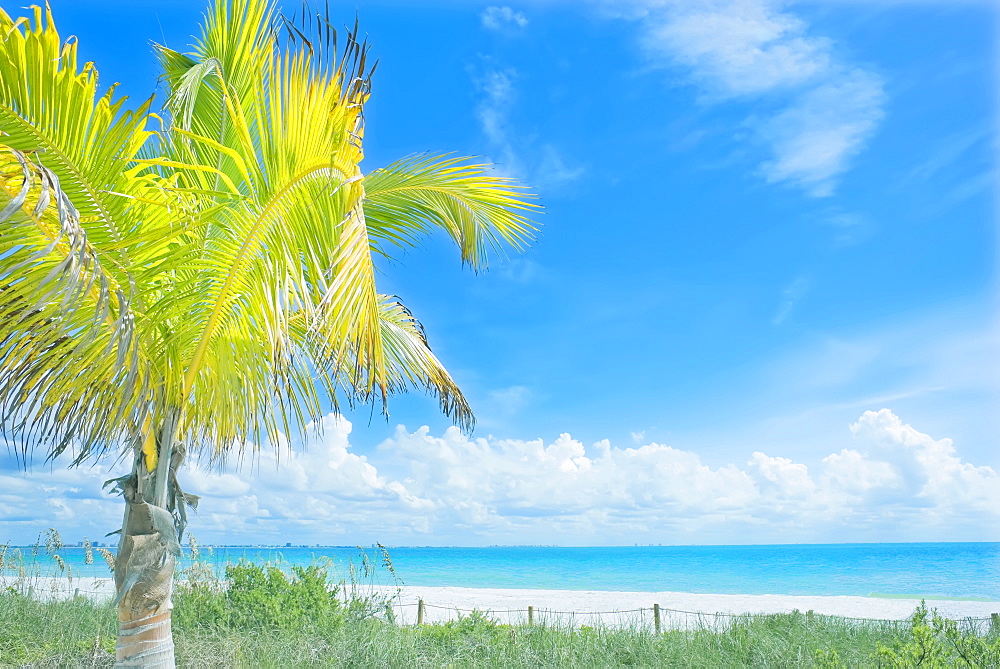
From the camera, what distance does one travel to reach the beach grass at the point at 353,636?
6.10 meters

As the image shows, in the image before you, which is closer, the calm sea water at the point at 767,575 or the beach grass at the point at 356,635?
the beach grass at the point at 356,635

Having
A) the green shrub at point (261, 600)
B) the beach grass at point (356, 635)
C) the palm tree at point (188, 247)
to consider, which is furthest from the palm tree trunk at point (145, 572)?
the green shrub at point (261, 600)

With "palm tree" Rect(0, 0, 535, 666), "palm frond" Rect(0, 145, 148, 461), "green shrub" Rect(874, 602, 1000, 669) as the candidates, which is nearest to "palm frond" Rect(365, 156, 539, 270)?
"palm tree" Rect(0, 0, 535, 666)

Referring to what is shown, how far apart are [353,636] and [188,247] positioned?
443 cm

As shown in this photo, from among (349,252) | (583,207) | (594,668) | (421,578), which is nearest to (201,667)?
(594,668)

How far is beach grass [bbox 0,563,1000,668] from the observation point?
20.0 ft

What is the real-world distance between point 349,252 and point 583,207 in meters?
22.9

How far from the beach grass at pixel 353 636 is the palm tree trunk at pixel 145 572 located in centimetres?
185

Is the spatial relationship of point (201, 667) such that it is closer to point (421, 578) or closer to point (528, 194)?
point (528, 194)

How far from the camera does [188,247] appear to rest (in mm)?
3752

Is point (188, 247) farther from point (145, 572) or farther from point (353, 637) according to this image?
point (353, 637)

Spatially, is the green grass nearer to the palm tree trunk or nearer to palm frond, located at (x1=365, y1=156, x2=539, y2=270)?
the palm tree trunk

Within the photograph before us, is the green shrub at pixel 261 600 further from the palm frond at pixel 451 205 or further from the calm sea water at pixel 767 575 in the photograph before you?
the calm sea water at pixel 767 575

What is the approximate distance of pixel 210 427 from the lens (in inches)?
190
